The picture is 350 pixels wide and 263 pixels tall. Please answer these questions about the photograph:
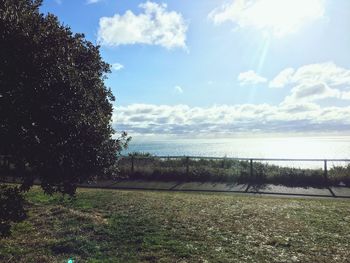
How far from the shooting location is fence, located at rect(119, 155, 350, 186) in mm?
18047

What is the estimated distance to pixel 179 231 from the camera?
9.03 metres

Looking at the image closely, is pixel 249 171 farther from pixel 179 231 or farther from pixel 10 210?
pixel 10 210

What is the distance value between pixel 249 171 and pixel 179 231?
1075 centimetres

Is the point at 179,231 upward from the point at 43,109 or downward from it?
downward

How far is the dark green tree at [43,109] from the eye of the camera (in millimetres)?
5832

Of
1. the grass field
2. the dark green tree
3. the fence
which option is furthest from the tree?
the fence

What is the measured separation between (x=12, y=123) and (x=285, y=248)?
19.0ft

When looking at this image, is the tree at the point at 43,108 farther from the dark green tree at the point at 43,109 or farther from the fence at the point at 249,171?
the fence at the point at 249,171

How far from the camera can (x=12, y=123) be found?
5762 mm

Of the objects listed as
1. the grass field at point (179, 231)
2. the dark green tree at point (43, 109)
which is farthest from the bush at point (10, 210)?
the grass field at point (179, 231)

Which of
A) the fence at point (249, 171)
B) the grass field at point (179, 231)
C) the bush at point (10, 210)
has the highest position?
the fence at point (249, 171)

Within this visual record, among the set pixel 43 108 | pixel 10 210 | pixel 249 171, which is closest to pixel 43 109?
pixel 43 108

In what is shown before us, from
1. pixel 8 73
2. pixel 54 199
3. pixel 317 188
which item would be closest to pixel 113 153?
pixel 8 73

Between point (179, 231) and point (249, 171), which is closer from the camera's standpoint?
point (179, 231)
